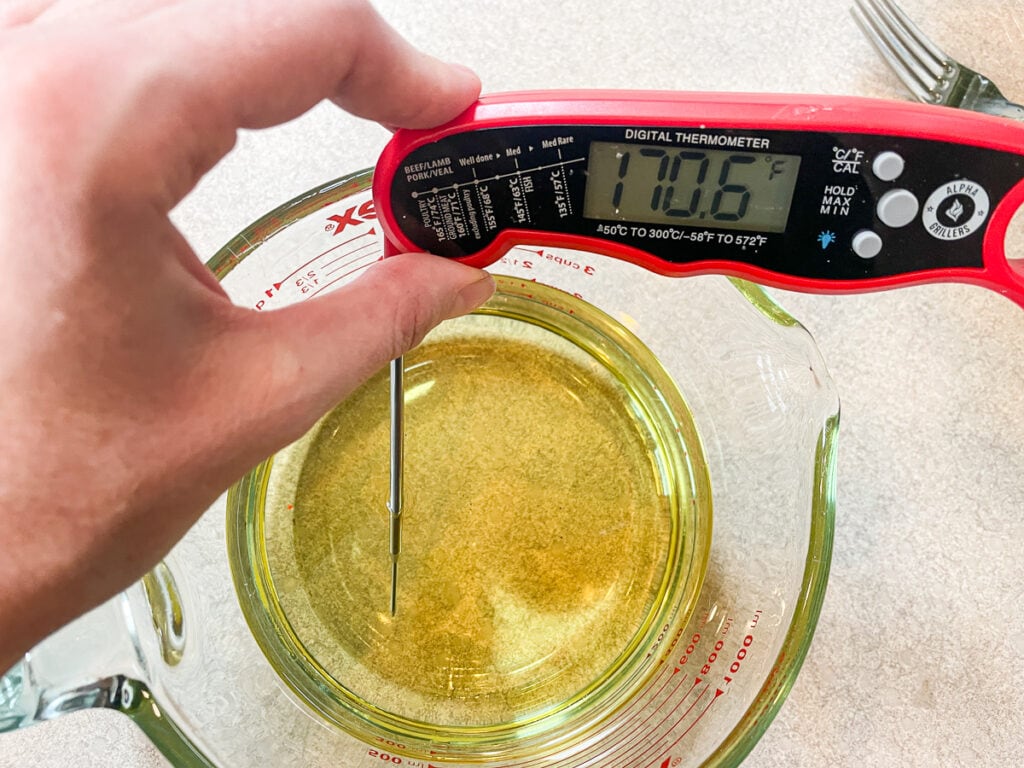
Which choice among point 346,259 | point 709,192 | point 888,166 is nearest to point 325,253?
point 346,259

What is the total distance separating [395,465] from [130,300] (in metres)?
0.37

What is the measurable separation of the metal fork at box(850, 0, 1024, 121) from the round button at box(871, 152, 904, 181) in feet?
1.67

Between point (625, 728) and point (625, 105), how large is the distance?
0.63m

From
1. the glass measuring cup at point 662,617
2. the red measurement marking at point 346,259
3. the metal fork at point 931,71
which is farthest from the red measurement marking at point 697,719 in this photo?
the metal fork at point 931,71

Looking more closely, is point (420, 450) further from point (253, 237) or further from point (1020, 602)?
point (1020, 602)

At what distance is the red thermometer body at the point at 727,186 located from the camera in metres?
0.55

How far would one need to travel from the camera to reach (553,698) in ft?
2.90

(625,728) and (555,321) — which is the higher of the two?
(555,321)

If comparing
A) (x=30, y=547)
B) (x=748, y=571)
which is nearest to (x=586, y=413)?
(x=748, y=571)

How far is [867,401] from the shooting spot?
0.93 m

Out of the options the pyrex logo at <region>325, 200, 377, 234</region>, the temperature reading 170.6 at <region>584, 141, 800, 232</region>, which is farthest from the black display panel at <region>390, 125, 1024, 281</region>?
the pyrex logo at <region>325, 200, 377, 234</region>

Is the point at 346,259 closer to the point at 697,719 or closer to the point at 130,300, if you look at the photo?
the point at 130,300

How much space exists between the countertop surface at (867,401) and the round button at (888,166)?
400mm

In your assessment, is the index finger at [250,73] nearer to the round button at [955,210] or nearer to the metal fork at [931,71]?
the round button at [955,210]
